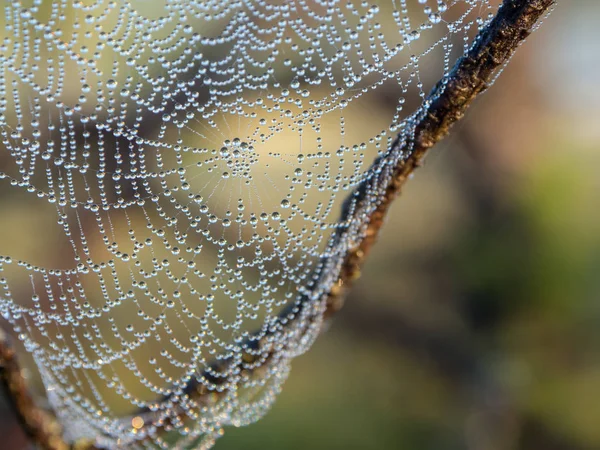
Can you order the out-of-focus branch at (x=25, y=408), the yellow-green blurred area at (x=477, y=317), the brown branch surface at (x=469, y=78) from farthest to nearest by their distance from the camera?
the yellow-green blurred area at (x=477, y=317)
the out-of-focus branch at (x=25, y=408)
the brown branch surface at (x=469, y=78)

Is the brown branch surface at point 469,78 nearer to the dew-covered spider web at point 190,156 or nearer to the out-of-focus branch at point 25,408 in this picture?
the dew-covered spider web at point 190,156

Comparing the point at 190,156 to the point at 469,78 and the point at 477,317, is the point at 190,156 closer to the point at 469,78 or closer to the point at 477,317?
the point at 469,78

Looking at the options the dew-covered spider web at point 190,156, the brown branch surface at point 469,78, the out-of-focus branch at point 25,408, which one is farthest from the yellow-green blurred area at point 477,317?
the brown branch surface at point 469,78

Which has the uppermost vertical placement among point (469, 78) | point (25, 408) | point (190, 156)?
point (469, 78)

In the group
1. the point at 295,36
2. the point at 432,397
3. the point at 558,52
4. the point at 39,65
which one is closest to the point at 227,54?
the point at 295,36

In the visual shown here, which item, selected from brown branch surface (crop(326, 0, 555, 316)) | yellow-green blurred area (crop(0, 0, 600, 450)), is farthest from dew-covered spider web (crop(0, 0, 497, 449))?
yellow-green blurred area (crop(0, 0, 600, 450))

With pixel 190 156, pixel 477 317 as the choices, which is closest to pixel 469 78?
pixel 190 156
